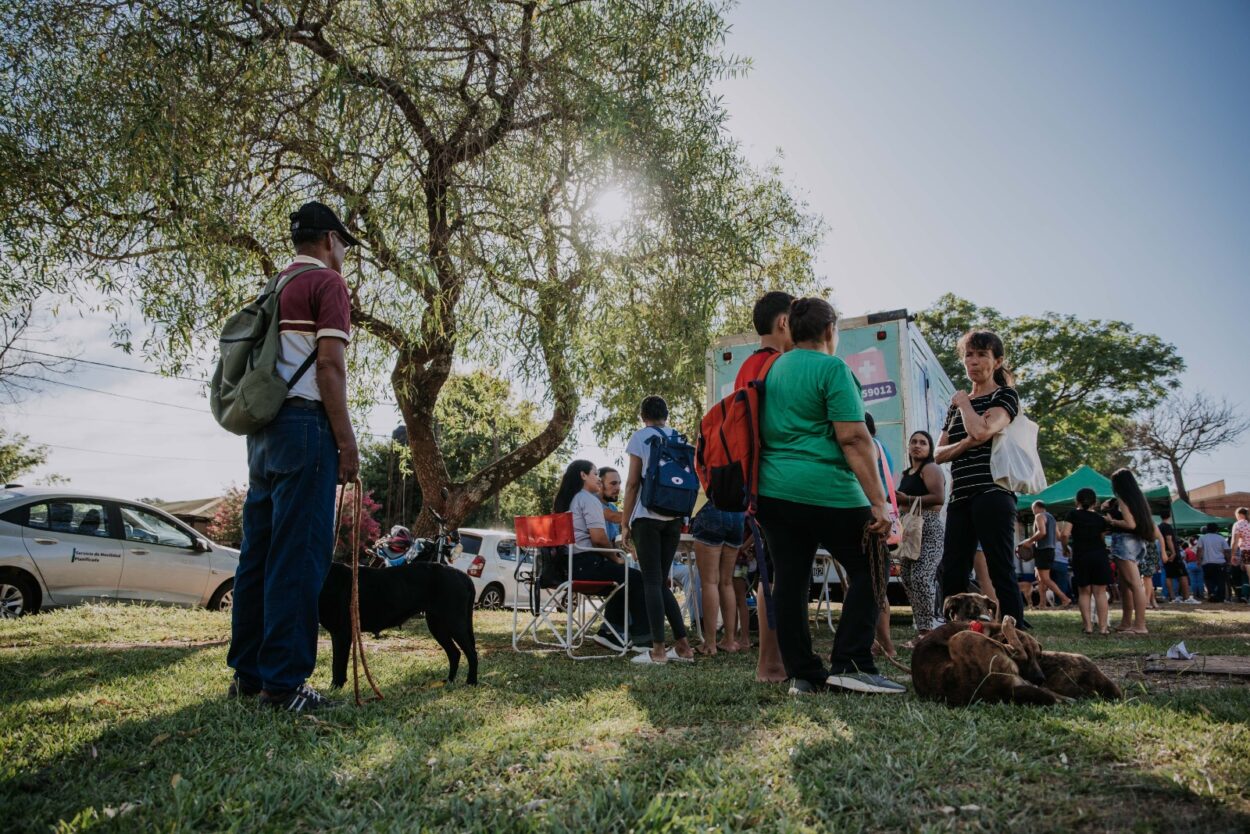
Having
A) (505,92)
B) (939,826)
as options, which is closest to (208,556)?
(505,92)

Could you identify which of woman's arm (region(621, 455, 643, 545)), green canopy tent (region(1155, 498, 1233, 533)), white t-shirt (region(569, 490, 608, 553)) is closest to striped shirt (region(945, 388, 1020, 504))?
woman's arm (region(621, 455, 643, 545))

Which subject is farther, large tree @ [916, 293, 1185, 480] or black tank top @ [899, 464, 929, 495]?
large tree @ [916, 293, 1185, 480]

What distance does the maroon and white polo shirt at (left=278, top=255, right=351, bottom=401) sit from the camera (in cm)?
337

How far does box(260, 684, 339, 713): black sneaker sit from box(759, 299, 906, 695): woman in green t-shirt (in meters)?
2.10

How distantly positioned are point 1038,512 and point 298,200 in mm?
9867

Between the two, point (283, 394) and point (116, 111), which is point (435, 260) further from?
point (283, 394)

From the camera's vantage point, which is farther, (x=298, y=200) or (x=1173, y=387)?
(x=1173, y=387)

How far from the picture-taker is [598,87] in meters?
7.27

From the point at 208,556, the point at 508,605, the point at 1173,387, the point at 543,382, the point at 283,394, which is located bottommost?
the point at 508,605

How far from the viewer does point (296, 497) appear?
3268 mm

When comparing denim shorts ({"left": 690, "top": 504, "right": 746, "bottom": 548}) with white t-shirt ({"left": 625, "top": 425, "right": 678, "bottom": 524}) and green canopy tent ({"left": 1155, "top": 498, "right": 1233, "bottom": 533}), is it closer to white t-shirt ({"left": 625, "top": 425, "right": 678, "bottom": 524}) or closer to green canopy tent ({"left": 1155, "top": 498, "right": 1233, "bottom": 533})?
white t-shirt ({"left": 625, "top": 425, "right": 678, "bottom": 524})

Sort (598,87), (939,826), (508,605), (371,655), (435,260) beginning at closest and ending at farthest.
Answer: (939,826) → (371,655) → (598,87) → (435,260) → (508,605)

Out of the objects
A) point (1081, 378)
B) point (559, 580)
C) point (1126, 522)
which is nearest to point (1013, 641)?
point (559, 580)

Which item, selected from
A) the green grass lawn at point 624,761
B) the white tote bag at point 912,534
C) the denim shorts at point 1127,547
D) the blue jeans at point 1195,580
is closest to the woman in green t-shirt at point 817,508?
the green grass lawn at point 624,761
